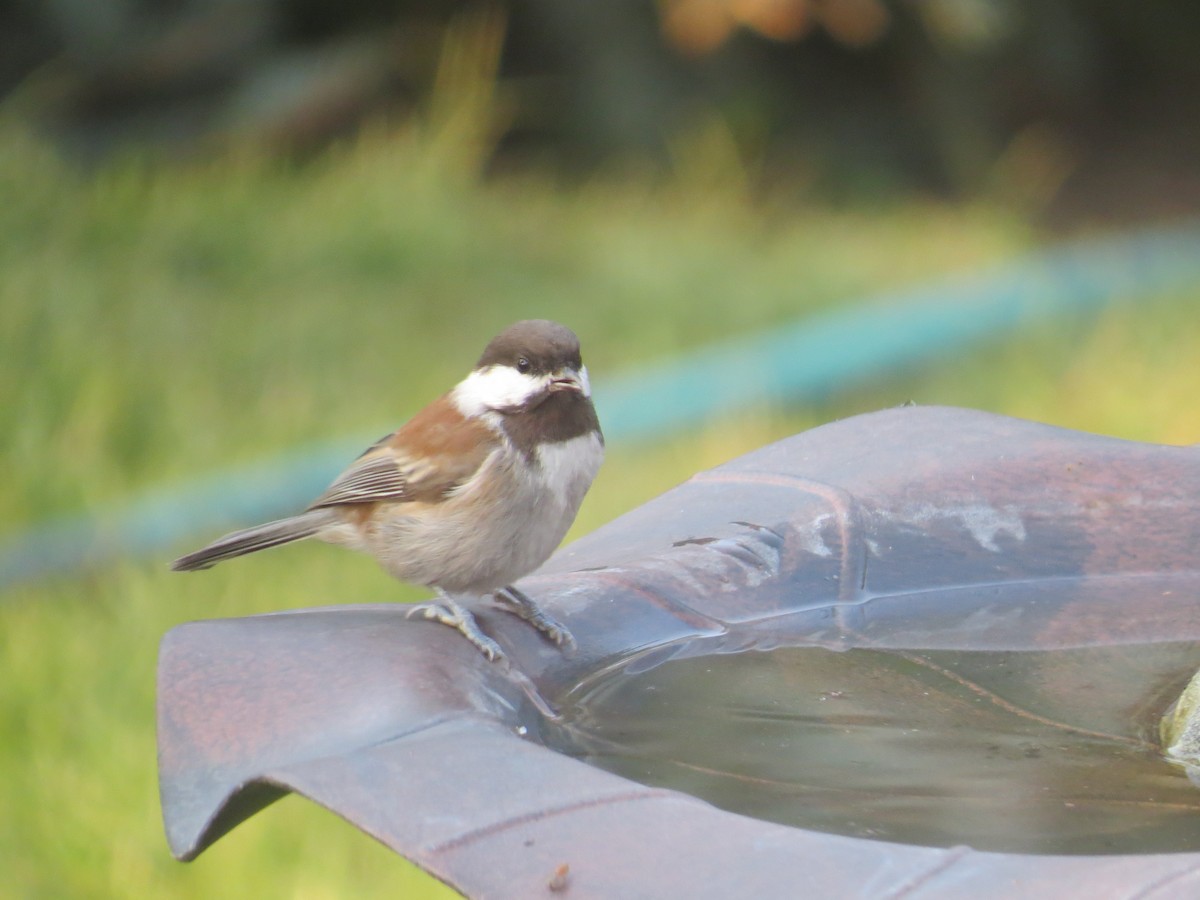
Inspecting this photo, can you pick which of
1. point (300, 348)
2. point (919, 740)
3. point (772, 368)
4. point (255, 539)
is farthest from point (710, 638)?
point (300, 348)

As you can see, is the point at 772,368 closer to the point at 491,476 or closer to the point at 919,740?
the point at 491,476

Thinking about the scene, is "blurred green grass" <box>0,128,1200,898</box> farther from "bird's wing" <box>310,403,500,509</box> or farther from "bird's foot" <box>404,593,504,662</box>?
"bird's foot" <box>404,593,504,662</box>

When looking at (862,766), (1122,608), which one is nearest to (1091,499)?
(1122,608)

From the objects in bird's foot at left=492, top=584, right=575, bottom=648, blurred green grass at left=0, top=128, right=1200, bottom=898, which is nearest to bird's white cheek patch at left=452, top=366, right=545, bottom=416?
bird's foot at left=492, top=584, right=575, bottom=648

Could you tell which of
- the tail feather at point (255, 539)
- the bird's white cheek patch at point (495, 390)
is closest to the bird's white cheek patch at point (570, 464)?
the bird's white cheek patch at point (495, 390)

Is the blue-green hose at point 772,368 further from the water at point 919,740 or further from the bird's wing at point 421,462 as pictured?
the water at point 919,740

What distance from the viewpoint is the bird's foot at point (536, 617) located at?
2.24 m

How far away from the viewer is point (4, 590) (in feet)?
13.8

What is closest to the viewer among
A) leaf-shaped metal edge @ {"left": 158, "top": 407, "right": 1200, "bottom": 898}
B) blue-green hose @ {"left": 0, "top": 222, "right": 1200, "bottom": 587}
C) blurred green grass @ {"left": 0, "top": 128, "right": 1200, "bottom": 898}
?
leaf-shaped metal edge @ {"left": 158, "top": 407, "right": 1200, "bottom": 898}

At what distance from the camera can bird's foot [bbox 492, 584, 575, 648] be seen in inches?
88.0

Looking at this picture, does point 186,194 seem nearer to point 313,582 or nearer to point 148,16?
point 148,16

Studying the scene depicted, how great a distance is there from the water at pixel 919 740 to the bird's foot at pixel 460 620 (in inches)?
5.3

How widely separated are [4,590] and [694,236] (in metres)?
4.69

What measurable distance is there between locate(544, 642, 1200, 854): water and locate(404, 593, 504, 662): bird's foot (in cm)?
14
